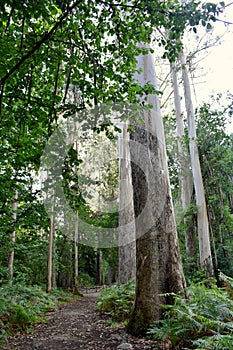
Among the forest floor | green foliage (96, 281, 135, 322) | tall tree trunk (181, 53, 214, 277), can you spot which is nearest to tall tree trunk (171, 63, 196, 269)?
tall tree trunk (181, 53, 214, 277)

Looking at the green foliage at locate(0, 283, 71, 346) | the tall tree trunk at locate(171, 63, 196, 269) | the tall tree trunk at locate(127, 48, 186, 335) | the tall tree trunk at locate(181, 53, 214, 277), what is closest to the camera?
the tall tree trunk at locate(127, 48, 186, 335)

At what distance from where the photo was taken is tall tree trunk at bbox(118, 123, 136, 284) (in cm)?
1004

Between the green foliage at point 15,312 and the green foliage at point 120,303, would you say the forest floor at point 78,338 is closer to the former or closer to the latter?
the green foliage at point 15,312

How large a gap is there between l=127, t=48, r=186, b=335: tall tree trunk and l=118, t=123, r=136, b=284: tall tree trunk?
396 centimetres

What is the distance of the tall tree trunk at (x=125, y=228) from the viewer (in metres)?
10.0

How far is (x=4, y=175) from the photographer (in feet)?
14.1

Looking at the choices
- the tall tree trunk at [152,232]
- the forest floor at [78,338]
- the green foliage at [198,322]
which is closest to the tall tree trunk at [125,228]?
the tall tree trunk at [152,232]

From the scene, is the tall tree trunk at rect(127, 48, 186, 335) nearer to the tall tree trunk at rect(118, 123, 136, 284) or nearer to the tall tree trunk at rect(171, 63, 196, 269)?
the tall tree trunk at rect(118, 123, 136, 284)

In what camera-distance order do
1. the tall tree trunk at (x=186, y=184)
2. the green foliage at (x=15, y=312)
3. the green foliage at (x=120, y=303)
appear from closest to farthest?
1. the green foliage at (x=15, y=312)
2. the green foliage at (x=120, y=303)
3. the tall tree trunk at (x=186, y=184)

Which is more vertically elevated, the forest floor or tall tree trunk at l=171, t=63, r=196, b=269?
tall tree trunk at l=171, t=63, r=196, b=269

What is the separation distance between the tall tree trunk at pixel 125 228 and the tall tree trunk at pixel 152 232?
13.0 ft

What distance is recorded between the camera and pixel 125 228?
35.7ft

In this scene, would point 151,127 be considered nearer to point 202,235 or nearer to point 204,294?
point 204,294

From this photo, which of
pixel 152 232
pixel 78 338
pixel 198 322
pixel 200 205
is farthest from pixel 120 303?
pixel 200 205
